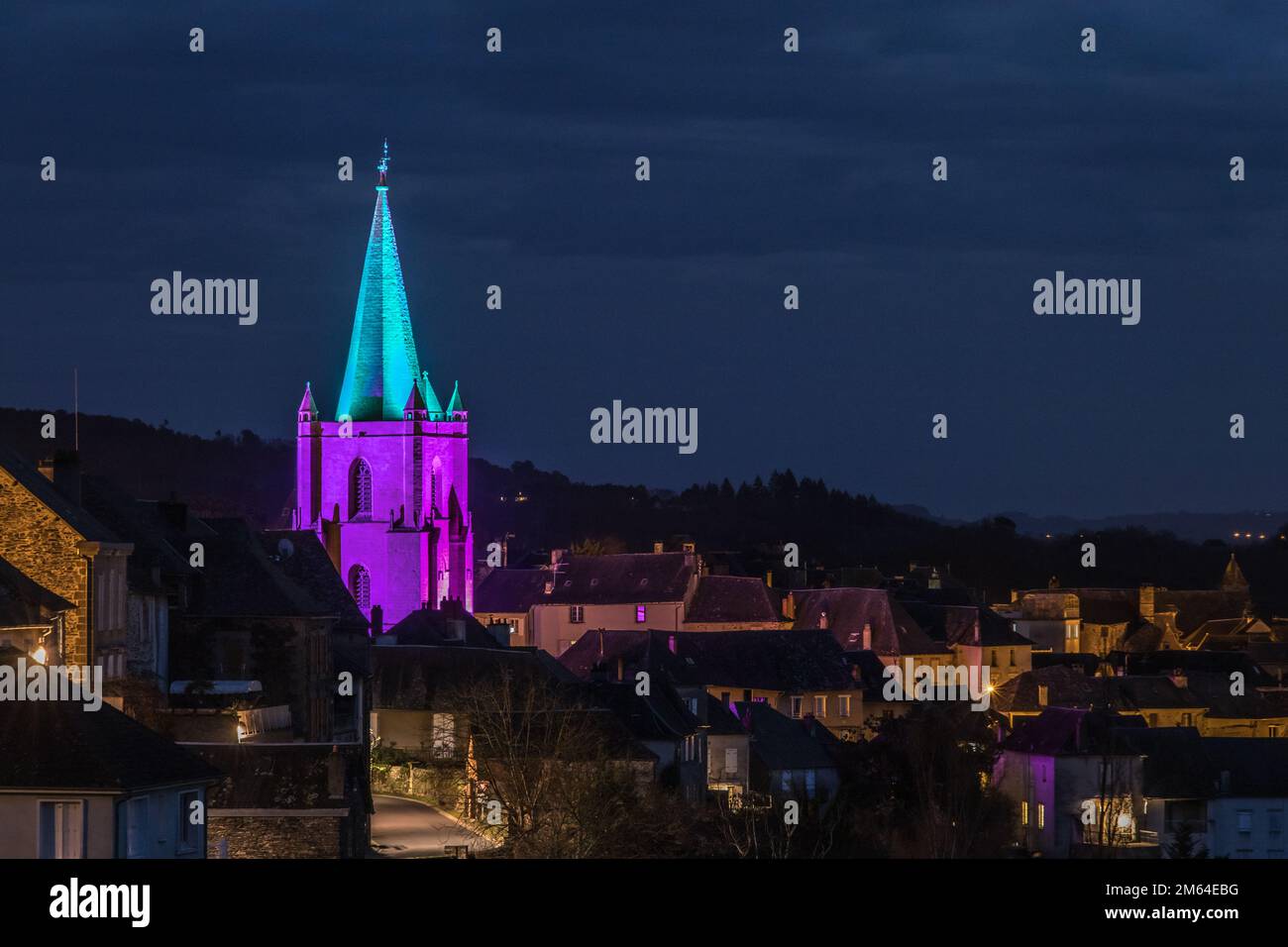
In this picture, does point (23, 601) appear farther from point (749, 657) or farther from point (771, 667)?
point (771, 667)

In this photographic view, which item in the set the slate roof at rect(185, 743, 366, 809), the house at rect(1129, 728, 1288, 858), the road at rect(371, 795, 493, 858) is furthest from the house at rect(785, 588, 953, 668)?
the slate roof at rect(185, 743, 366, 809)

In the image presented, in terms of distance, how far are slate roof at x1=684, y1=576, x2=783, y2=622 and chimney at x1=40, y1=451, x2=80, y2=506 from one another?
68.9m

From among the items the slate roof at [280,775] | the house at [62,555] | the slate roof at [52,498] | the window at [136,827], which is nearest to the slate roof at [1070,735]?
the slate roof at [280,775]

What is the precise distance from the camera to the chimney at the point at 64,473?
48125 millimetres

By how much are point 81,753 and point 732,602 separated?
87203 millimetres

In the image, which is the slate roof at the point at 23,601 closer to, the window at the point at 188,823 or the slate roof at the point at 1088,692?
the window at the point at 188,823

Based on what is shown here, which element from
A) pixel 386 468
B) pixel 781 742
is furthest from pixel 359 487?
pixel 781 742

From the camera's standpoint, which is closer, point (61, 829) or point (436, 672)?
point (61, 829)

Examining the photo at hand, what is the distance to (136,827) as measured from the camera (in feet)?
104

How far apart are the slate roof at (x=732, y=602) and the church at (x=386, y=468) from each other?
14.0 m

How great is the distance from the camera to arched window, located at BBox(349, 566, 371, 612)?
123438 mm
